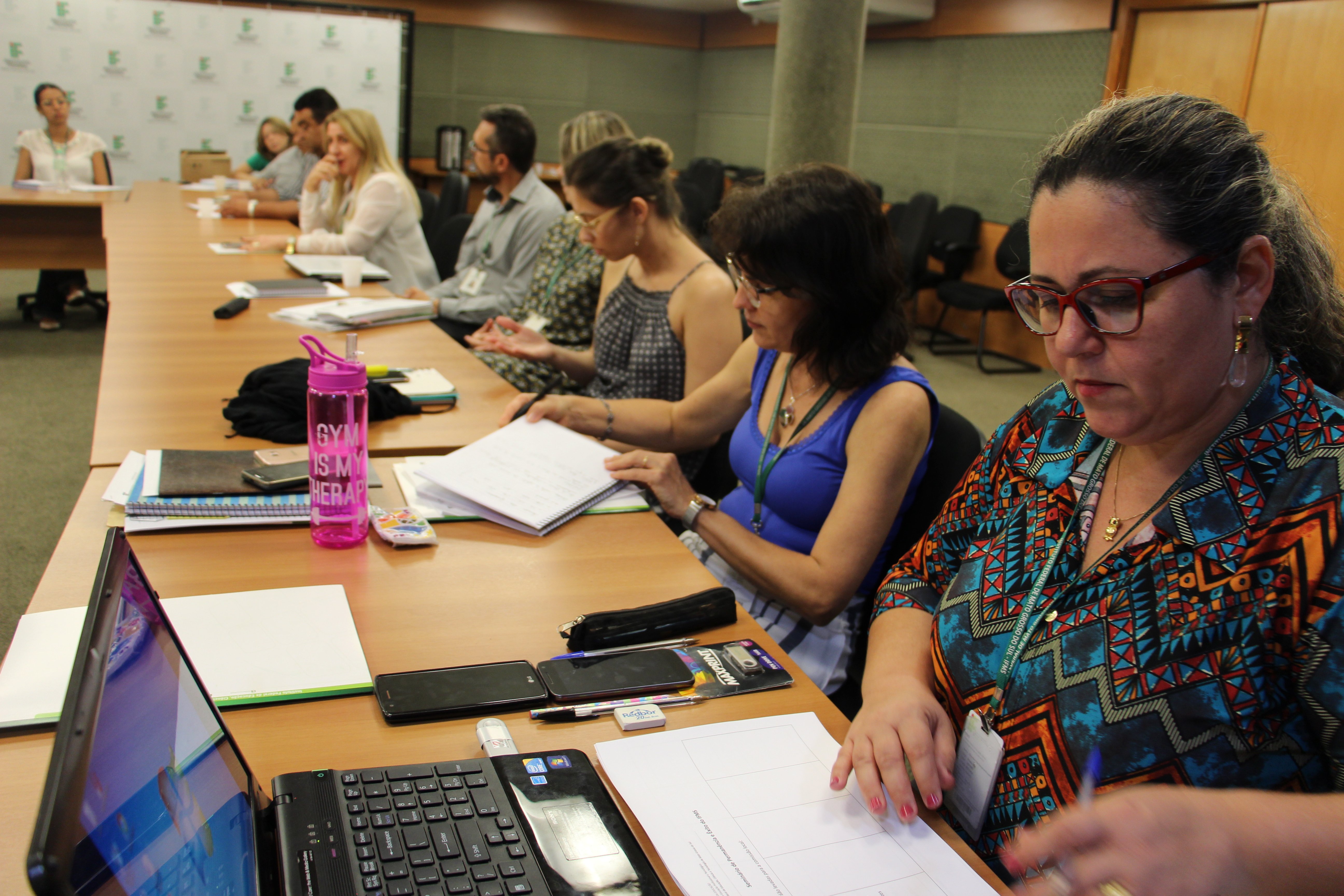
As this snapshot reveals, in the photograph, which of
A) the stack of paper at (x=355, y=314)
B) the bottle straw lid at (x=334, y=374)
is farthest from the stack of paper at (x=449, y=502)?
the stack of paper at (x=355, y=314)

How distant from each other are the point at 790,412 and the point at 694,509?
25 cm

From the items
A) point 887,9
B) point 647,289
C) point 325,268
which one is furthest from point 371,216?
point 887,9

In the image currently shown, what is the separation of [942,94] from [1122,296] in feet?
23.7

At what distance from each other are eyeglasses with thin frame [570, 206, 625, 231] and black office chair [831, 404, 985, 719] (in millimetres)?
1169

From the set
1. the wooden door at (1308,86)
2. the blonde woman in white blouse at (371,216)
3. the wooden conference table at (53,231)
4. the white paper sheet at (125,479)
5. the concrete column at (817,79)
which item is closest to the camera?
the white paper sheet at (125,479)

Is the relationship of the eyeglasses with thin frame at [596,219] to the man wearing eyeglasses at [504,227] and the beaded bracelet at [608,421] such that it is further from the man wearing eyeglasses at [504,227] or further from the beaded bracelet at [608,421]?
the man wearing eyeglasses at [504,227]

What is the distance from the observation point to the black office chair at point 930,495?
5.22 ft

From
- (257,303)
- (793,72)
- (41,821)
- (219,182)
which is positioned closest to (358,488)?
(41,821)

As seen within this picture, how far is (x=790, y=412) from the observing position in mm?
1755

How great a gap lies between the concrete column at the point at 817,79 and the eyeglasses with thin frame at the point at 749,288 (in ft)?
8.27

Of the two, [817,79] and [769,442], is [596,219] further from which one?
[817,79]

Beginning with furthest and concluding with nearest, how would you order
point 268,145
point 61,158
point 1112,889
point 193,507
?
point 268,145 < point 61,158 < point 193,507 < point 1112,889

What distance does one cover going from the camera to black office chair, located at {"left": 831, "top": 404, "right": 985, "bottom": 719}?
1591 millimetres

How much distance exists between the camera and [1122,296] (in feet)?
2.98
